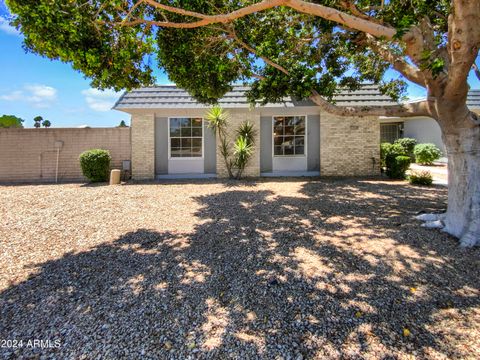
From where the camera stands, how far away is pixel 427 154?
1516 centimetres

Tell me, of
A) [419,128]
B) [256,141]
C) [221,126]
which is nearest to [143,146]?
[221,126]

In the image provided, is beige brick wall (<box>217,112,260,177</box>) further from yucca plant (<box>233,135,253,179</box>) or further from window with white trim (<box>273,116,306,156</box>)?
window with white trim (<box>273,116,306,156</box>)

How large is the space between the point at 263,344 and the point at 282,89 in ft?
19.9

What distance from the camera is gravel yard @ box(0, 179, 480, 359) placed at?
7.43 ft

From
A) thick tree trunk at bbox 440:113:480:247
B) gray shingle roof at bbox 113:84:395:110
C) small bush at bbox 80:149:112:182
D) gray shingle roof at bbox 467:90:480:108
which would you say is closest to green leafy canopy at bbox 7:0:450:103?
thick tree trunk at bbox 440:113:480:247

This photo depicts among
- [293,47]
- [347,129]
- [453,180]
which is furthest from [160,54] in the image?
[347,129]

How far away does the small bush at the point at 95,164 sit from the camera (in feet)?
34.7

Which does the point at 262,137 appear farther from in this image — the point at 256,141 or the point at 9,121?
the point at 9,121

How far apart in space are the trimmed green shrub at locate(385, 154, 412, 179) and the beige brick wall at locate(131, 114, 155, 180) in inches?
410

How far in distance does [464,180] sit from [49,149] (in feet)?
47.1

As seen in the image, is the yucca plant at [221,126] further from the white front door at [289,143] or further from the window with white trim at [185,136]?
the white front door at [289,143]

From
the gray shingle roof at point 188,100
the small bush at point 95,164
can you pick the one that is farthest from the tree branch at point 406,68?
the small bush at point 95,164

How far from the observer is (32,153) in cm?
1155

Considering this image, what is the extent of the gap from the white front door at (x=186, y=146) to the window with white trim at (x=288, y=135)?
3.51 m
